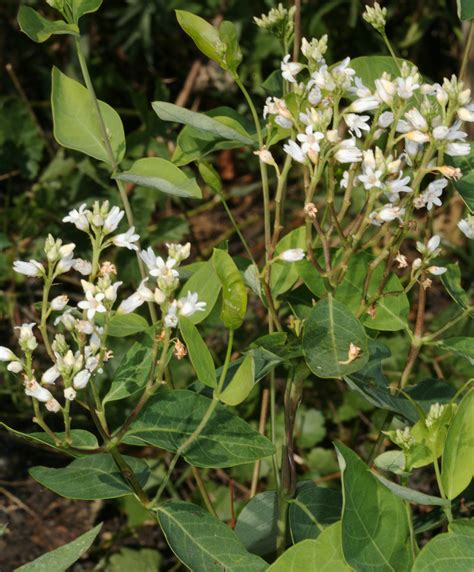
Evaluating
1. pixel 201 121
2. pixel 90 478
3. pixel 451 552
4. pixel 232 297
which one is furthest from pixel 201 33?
pixel 451 552

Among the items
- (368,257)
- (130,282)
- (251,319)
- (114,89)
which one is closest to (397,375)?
(251,319)

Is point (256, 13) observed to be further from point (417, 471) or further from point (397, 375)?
point (417, 471)

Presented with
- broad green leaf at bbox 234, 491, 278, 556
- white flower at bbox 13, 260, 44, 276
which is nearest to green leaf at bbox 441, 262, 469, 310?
broad green leaf at bbox 234, 491, 278, 556

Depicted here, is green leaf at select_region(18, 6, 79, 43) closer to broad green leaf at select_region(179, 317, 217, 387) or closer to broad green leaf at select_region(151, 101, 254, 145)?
broad green leaf at select_region(151, 101, 254, 145)

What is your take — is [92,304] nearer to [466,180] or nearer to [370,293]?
[370,293]

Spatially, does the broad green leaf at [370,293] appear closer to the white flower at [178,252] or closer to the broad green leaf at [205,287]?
the broad green leaf at [205,287]
